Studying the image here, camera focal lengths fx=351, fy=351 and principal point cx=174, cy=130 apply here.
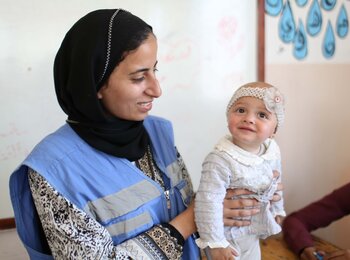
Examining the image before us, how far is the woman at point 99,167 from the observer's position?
87 centimetres

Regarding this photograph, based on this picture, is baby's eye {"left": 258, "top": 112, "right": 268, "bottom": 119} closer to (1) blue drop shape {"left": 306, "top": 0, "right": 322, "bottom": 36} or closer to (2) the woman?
(2) the woman

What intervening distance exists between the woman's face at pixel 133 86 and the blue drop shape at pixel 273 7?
1.27 meters

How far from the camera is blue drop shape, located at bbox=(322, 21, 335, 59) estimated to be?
2.22 m

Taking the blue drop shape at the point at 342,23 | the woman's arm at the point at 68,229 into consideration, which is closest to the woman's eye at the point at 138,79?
the woman's arm at the point at 68,229

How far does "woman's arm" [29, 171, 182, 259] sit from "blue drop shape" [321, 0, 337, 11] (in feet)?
6.43

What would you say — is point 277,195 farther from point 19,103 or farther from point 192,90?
point 19,103

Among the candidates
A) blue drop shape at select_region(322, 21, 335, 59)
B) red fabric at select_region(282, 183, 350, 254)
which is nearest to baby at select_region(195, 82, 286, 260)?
red fabric at select_region(282, 183, 350, 254)

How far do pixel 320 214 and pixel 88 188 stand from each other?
4.89 ft

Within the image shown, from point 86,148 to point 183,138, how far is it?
1.00m

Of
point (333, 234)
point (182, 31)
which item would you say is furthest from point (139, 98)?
point (333, 234)

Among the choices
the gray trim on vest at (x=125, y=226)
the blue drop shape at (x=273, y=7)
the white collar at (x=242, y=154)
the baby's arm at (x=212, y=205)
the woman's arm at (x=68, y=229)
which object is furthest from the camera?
the blue drop shape at (x=273, y=7)

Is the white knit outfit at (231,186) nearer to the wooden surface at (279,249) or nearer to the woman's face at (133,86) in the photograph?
the woman's face at (133,86)

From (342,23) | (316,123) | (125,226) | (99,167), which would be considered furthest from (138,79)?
(342,23)

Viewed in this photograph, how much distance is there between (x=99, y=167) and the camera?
38.4 inches
